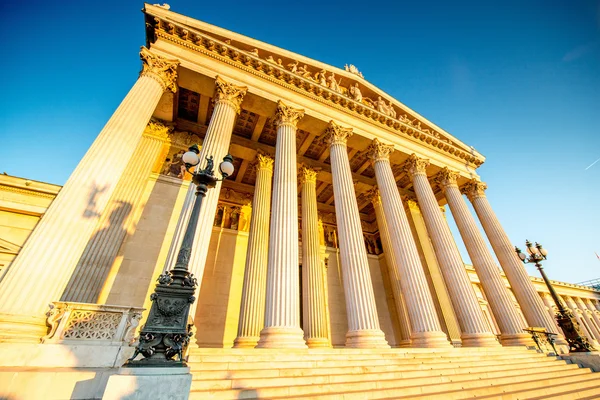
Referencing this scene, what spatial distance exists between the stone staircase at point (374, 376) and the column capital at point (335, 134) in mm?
9668

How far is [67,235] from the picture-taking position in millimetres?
6152

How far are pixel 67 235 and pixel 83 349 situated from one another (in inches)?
116

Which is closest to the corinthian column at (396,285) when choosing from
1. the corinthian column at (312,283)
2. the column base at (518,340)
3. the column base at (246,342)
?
the column base at (518,340)

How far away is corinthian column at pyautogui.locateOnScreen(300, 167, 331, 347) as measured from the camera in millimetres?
10898

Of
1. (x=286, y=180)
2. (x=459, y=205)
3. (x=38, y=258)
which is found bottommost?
(x=38, y=258)

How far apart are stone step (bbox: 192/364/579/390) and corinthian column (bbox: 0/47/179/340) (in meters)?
3.75

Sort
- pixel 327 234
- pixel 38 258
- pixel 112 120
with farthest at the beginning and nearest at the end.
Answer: pixel 327 234, pixel 112 120, pixel 38 258

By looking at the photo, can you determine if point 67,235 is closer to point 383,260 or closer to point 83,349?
point 83,349

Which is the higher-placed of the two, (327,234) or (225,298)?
(327,234)

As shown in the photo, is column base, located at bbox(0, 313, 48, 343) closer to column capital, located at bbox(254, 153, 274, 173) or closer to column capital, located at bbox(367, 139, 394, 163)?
column capital, located at bbox(254, 153, 274, 173)

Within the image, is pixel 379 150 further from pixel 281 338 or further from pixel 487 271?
pixel 281 338

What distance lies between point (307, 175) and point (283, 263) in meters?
7.87

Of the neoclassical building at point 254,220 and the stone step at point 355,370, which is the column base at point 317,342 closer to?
the neoclassical building at point 254,220

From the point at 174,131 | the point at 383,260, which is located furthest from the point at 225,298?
the point at 383,260
